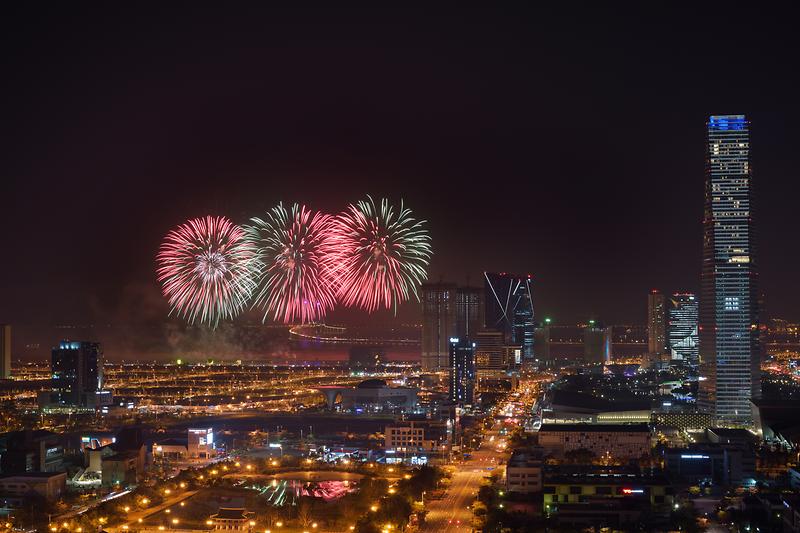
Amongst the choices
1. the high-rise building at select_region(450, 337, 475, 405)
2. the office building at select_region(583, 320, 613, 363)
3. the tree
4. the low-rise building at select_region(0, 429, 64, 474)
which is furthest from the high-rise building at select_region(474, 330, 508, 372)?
the tree

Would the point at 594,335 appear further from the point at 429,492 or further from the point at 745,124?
the point at 429,492

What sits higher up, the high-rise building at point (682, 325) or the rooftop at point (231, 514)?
the high-rise building at point (682, 325)

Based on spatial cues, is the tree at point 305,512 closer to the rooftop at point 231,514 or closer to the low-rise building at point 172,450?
the rooftop at point 231,514

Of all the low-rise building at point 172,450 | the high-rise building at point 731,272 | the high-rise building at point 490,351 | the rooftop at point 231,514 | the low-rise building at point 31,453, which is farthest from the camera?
the high-rise building at point 490,351

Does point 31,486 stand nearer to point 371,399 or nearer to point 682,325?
point 371,399

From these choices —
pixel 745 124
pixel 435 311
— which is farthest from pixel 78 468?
pixel 435 311

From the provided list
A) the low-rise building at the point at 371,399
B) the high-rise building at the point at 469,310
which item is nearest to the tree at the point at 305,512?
the low-rise building at the point at 371,399

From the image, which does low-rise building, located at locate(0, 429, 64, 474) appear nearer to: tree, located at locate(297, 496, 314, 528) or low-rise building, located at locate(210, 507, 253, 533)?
low-rise building, located at locate(210, 507, 253, 533)
